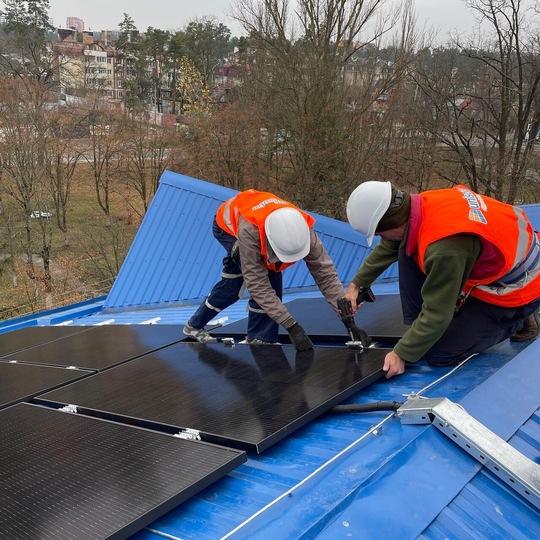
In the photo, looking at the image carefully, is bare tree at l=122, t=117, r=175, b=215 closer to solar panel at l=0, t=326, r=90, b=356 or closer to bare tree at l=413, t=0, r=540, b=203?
bare tree at l=413, t=0, r=540, b=203

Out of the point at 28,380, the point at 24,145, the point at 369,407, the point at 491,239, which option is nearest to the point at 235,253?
the point at 28,380

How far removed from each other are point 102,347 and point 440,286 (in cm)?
362

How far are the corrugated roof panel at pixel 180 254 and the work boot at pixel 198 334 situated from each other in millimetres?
4165

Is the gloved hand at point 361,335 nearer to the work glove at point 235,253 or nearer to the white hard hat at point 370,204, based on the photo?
the white hard hat at point 370,204

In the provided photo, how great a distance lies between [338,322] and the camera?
5.19 m

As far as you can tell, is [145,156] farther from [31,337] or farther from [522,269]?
[522,269]

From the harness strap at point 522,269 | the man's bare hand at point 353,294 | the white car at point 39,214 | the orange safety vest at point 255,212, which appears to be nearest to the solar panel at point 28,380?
the orange safety vest at point 255,212

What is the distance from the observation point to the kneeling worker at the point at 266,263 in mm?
4578

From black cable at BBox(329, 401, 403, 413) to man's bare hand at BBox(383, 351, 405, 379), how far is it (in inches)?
16.4

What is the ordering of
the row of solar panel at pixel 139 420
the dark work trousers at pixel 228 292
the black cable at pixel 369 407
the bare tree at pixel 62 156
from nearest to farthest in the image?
the row of solar panel at pixel 139 420 < the black cable at pixel 369 407 < the dark work trousers at pixel 228 292 < the bare tree at pixel 62 156

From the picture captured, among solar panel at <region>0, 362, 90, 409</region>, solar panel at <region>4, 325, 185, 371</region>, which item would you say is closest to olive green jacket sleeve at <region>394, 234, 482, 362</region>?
solar panel at <region>4, 325, 185, 371</region>

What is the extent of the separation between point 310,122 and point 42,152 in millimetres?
13818

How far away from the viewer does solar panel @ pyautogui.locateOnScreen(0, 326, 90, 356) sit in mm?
6418

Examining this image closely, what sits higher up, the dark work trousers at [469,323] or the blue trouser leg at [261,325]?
the dark work trousers at [469,323]
